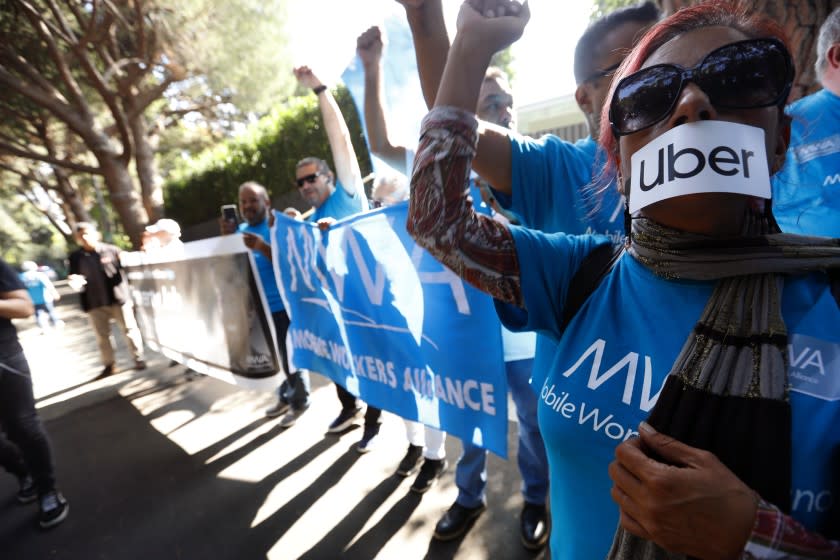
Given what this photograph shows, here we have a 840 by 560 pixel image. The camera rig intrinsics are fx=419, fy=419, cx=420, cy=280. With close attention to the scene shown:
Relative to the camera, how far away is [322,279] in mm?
2688

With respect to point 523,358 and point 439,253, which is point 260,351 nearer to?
point 523,358

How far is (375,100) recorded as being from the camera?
6.49 feet

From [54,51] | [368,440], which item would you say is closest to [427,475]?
[368,440]

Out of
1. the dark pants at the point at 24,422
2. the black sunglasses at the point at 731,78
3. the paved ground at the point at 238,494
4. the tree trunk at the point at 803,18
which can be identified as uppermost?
the tree trunk at the point at 803,18

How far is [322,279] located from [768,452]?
7.87ft

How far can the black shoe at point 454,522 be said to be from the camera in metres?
2.31

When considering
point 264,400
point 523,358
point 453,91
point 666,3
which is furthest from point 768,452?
point 264,400

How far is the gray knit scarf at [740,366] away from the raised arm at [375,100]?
5.30ft

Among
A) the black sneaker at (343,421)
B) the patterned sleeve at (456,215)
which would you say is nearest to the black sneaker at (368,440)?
the black sneaker at (343,421)

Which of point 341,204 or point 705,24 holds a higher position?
point 705,24

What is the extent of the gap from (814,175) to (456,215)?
1334mm

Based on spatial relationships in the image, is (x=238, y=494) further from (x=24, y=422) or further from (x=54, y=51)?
(x=54, y=51)

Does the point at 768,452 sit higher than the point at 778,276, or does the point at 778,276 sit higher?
the point at 778,276

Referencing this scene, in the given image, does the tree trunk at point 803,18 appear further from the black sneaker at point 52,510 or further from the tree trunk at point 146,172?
the tree trunk at point 146,172
